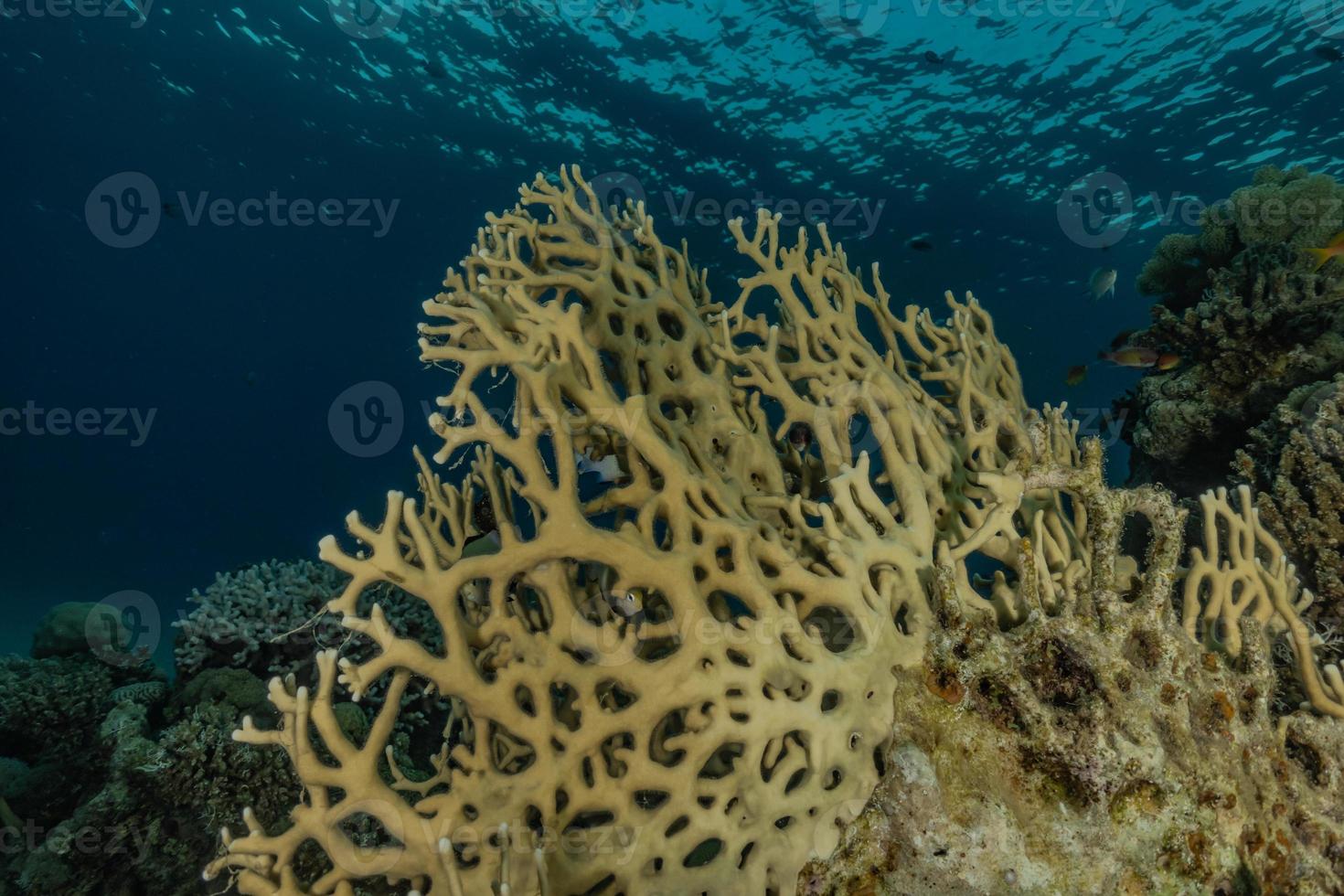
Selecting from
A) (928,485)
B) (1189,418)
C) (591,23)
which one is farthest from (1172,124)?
(928,485)

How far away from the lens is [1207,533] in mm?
2992

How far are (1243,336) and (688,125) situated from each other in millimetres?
18656

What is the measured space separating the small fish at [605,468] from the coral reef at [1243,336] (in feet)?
20.6

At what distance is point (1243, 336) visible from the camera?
20.6ft

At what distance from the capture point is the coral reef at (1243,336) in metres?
5.95

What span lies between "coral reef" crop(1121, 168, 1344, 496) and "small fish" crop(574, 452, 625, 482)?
626 cm

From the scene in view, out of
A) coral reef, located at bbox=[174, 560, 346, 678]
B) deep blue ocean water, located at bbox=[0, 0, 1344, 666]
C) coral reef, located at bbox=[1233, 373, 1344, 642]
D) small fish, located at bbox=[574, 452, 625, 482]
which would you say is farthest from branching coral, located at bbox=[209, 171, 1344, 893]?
coral reef, located at bbox=[174, 560, 346, 678]

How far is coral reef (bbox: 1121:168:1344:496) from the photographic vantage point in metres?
5.95

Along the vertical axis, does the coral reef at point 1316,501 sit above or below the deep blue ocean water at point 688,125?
below

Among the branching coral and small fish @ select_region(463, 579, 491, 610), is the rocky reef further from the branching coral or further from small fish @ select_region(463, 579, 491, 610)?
small fish @ select_region(463, 579, 491, 610)

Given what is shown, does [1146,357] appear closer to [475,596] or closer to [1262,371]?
[1262,371]

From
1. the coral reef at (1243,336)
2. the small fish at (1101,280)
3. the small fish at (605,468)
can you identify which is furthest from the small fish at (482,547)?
the small fish at (1101,280)

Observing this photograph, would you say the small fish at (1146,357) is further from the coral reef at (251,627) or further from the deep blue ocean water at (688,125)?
the coral reef at (251,627)

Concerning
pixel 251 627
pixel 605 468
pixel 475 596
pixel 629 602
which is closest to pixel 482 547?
pixel 475 596
